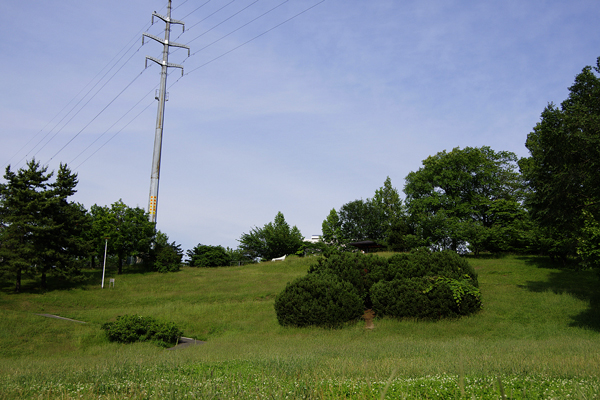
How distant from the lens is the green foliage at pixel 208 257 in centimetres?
5407

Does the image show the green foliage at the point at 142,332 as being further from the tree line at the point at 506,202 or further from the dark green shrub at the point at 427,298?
the tree line at the point at 506,202

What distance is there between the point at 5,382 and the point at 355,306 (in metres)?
14.0

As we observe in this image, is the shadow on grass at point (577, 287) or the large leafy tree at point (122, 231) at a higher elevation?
the large leafy tree at point (122, 231)

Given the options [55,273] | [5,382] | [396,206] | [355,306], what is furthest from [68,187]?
[396,206]

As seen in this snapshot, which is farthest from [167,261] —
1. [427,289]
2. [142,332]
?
[427,289]

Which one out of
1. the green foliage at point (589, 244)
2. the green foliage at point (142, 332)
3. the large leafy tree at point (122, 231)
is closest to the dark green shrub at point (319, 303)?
the green foliage at point (142, 332)

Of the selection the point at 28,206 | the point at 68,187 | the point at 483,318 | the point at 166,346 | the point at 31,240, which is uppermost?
the point at 68,187

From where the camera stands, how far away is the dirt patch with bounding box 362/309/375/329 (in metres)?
17.6

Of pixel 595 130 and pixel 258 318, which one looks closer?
pixel 595 130

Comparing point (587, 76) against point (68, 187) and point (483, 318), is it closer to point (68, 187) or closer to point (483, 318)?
point (483, 318)

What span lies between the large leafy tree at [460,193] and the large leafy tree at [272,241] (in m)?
23.0

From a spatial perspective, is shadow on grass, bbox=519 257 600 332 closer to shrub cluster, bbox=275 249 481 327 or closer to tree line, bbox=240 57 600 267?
tree line, bbox=240 57 600 267

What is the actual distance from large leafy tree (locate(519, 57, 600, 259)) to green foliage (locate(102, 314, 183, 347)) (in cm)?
1752

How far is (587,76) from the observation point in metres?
15.5
